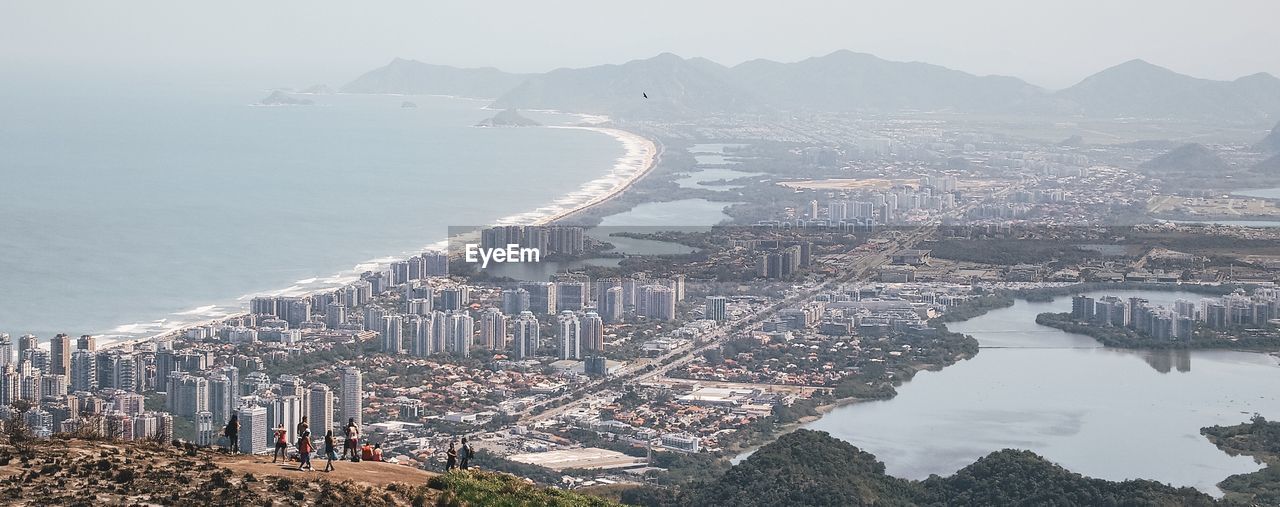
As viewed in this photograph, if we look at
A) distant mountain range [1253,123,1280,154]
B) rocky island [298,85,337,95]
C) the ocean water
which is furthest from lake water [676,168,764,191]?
rocky island [298,85,337,95]

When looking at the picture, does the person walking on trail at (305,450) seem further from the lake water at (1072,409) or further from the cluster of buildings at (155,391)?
the lake water at (1072,409)

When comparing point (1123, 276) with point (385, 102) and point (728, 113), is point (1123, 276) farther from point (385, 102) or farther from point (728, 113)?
point (385, 102)

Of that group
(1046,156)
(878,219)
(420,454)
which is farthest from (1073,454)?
(1046,156)

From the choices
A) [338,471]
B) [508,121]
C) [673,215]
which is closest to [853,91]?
[508,121]

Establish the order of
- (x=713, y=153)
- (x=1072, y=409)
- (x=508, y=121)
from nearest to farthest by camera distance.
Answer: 1. (x=1072, y=409)
2. (x=713, y=153)
3. (x=508, y=121)

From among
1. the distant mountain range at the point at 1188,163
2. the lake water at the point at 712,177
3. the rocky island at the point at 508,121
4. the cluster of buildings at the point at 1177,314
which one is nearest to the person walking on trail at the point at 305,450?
the cluster of buildings at the point at 1177,314

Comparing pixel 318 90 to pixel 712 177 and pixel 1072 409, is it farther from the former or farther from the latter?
pixel 1072 409
